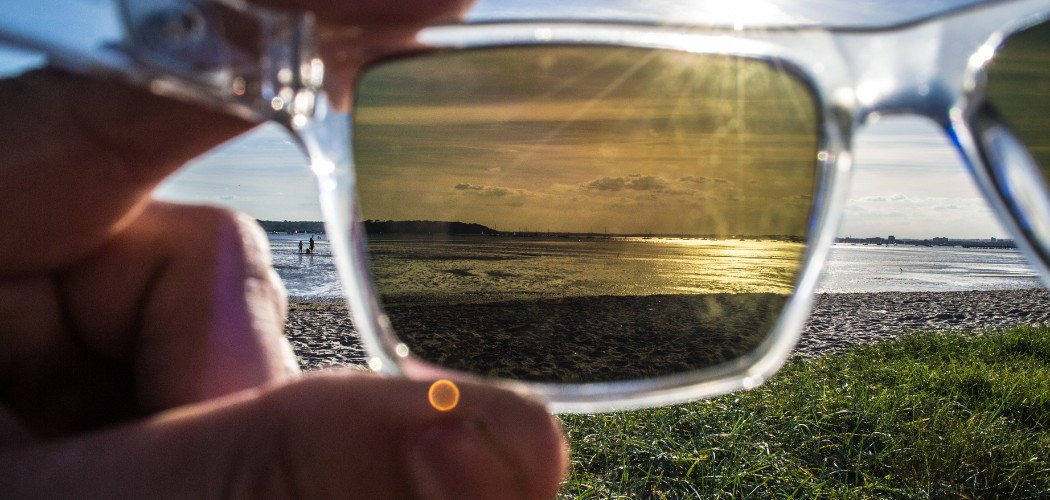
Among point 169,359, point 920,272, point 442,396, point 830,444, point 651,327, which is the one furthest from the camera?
point 920,272

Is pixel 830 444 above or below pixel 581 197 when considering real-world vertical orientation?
below

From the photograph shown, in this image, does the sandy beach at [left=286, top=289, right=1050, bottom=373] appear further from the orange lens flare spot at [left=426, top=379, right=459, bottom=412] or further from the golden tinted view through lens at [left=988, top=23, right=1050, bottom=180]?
the golden tinted view through lens at [left=988, top=23, right=1050, bottom=180]

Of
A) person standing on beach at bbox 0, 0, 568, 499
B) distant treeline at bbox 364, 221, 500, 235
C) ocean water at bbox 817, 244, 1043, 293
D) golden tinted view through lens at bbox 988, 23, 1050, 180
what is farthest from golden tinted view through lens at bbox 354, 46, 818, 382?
ocean water at bbox 817, 244, 1043, 293

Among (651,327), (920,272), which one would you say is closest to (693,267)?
(651,327)

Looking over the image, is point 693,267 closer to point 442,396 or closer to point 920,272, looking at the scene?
point 442,396

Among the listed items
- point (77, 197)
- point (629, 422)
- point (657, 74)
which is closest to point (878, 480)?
point (629, 422)

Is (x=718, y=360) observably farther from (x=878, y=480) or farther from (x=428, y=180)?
(x=878, y=480)
